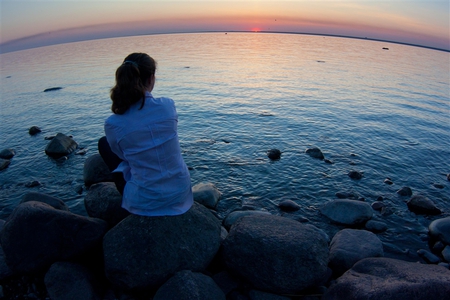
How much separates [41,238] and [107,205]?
1.40 m

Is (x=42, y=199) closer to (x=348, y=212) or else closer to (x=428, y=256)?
(x=348, y=212)

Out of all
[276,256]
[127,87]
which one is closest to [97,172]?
[127,87]

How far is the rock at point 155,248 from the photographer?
5.51 metres

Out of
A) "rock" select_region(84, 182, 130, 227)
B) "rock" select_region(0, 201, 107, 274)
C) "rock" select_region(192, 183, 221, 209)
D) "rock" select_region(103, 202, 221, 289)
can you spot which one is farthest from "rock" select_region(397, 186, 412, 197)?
"rock" select_region(0, 201, 107, 274)

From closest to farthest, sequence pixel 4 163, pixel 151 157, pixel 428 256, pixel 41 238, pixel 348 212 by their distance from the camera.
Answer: pixel 151 157
pixel 41 238
pixel 428 256
pixel 348 212
pixel 4 163

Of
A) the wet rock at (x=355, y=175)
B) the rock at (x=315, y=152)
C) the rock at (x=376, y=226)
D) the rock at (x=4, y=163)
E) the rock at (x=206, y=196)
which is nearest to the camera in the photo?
the rock at (x=376, y=226)

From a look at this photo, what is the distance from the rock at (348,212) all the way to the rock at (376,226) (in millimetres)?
193

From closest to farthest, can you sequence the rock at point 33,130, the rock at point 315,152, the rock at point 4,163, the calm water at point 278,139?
the calm water at point 278,139, the rock at point 4,163, the rock at point 315,152, the rock at point 33,130

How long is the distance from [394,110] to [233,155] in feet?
49.6

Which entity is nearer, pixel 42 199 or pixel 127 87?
pixel 127 87

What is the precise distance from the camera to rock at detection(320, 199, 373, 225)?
341 inches

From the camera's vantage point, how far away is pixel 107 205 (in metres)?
6.85

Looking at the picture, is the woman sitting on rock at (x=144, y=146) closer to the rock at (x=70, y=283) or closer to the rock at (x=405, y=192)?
the rock at (x=70, y=283)


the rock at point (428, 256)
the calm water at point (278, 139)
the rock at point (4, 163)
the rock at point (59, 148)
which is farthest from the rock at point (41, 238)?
the rock at point (59, 148)
